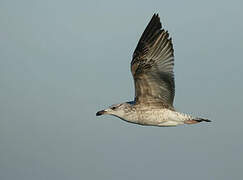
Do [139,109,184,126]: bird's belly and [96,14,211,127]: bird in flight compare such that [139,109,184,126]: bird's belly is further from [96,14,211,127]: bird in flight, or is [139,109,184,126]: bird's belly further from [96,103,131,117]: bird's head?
[96,103,131,117]: bird's head

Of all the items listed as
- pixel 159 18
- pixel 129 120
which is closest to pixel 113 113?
pixel 129 120

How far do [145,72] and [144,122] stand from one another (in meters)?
1.43

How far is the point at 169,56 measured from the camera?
51.0 ft

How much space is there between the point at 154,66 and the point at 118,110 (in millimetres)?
1711

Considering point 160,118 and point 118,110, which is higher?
point 118,110

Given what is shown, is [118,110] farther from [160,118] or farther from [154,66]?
[154,66]

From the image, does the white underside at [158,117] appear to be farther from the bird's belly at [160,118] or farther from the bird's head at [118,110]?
the bird's head at [118,110]

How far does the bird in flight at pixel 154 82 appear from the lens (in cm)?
1535

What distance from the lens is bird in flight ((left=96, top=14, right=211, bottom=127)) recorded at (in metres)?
15.4

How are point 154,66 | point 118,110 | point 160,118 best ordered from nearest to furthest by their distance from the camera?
1. point 154,66
2. point 160,118
3. point 118,110

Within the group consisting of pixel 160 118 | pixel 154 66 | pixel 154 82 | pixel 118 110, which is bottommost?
pixel 160 118

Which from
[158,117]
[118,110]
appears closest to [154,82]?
[158,117]

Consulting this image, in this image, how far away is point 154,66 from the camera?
15.4 m

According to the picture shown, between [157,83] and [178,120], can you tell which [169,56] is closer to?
[157,83]
